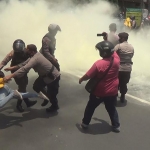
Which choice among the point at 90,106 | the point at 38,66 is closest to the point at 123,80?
the point at 90,106

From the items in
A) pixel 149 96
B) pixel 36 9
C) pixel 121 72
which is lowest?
pixel 149 96

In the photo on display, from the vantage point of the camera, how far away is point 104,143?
4746 mm

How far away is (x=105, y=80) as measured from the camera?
4848 mm

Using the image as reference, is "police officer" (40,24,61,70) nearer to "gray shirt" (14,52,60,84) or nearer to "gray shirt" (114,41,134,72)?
"gray shirt" (14,52,60,84)

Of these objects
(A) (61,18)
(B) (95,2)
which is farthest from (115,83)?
(B) (95,2)

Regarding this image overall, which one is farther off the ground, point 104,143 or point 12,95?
point 12,95

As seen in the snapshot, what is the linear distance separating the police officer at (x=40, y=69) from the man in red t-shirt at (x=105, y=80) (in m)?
0.76

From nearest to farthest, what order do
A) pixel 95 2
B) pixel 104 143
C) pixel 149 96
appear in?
1. pixel 104 143
2. pixel 149 96
3. pixel 95 2

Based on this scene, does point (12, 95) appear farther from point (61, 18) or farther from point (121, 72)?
point (61, 18)

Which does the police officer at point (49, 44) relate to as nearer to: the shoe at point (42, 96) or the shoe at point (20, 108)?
the shoe at point (42, 96)

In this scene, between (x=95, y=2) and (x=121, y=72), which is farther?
(x=95, y=2)

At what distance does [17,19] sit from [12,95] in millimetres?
7087

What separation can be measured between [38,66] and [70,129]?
1.19 meters

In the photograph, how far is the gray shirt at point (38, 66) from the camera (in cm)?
508
